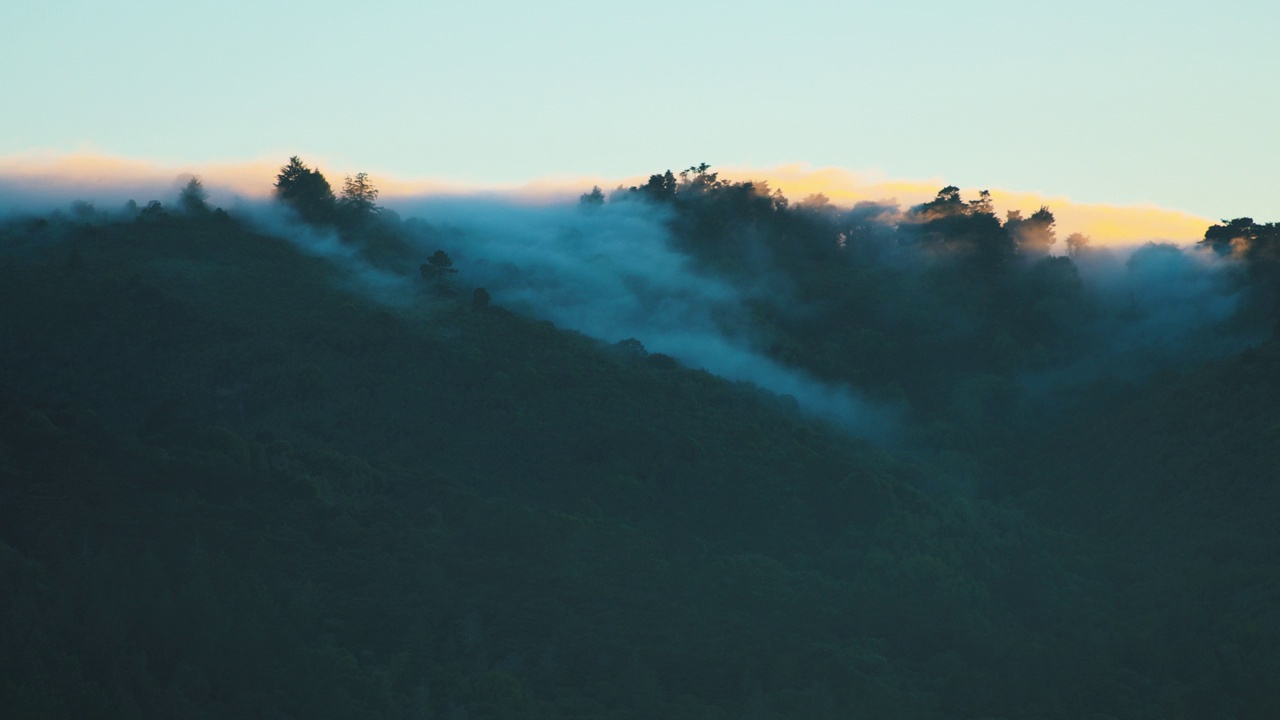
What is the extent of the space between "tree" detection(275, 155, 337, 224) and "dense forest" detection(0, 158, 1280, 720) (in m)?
0.39

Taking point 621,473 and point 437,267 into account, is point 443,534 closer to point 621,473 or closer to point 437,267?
point 621,473

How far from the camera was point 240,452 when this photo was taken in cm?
8450

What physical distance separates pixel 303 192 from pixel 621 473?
136 feet

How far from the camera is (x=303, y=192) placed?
123m

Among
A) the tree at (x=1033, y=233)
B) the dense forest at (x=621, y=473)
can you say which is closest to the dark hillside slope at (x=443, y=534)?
the dense forest at (x=621, y=473)

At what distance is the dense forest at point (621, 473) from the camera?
72.0m

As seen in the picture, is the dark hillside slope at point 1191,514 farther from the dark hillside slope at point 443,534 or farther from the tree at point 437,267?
the tree at point 437,267

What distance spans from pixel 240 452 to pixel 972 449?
42915mm

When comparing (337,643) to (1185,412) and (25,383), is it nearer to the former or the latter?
(25,383)

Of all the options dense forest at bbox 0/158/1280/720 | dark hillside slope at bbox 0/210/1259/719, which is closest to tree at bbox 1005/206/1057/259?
dense forest at bbox 0/158/1280/720

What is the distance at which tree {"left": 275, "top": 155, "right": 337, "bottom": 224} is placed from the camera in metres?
122

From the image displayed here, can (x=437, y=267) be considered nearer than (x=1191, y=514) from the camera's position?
No

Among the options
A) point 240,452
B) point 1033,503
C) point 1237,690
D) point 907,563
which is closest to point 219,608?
point 240,452

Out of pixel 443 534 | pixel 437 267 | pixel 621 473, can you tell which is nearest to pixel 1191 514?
pixel 621 473
